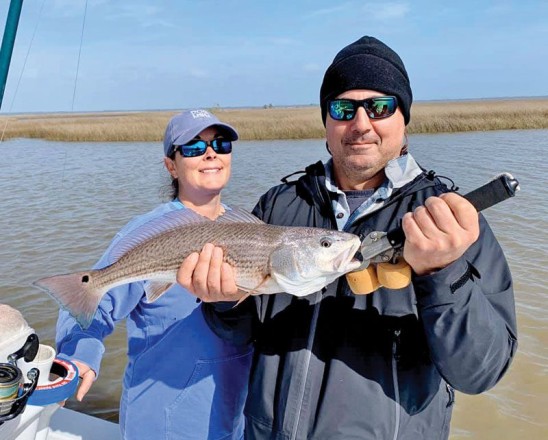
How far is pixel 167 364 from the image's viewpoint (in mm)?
2805

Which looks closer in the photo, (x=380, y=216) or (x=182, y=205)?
(x=380, y=216)

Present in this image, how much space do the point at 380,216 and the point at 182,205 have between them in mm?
1441

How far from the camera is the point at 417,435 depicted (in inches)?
86.7

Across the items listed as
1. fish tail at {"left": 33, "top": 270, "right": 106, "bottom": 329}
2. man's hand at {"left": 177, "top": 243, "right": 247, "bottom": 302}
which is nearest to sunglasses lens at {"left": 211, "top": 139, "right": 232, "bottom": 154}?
man's hand at {"left": 177, "top": 243, "right": 247, "bottom": 302}

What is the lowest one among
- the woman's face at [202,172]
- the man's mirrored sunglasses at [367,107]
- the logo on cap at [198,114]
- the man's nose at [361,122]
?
the woman's face at [202,172]

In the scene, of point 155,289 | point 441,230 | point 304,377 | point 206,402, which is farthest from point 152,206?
point 441,230

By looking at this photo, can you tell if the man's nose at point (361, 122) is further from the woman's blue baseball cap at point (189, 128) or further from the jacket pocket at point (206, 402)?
the jacket pocket at point (206, 402)

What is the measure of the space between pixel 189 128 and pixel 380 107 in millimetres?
1357

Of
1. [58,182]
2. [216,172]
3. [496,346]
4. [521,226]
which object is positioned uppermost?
[216,172]

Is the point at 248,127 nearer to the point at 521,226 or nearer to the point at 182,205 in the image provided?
the point at 521,226

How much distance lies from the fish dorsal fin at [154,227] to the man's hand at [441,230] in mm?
1330

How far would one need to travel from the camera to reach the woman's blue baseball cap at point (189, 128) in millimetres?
3291

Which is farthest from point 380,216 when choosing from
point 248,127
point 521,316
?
point 248,127

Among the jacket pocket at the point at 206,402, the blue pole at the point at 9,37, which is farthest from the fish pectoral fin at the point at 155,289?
the blue pole at the point at 9,37
